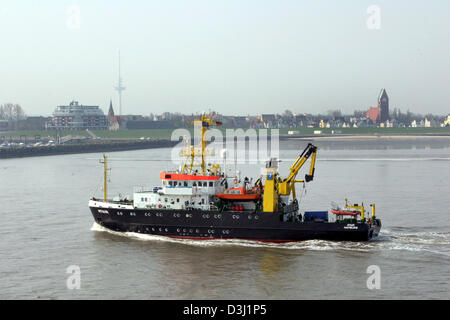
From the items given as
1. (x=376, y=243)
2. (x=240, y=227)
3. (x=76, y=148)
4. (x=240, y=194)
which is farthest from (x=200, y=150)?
(x=76, y=148)

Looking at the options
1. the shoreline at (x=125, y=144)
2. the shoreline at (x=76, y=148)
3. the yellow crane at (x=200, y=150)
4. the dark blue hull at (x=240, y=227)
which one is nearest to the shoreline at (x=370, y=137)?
the shoreline at (x=125, y=144)

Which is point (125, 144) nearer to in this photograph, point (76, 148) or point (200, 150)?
point (76, 148)

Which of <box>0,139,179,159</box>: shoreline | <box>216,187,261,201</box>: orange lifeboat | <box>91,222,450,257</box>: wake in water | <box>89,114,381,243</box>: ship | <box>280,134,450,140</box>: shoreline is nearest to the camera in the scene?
<box>91,222,450,257</box>: wake in water

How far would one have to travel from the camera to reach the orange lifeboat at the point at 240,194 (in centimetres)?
3297

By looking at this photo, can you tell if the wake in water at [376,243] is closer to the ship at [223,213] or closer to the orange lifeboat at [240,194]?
the ship at [223,213]

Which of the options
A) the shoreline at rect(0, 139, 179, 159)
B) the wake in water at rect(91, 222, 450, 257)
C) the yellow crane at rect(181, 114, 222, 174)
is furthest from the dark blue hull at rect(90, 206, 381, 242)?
the shoreline at rect(0, 139, 179, 159)

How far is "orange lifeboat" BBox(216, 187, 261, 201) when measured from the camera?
33.0 metres

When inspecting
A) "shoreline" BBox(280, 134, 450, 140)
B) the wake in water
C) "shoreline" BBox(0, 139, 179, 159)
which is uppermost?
"shoreline" BBox(280, 134, 450, 140)

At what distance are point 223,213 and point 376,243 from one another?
8.63m

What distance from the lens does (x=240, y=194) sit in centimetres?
3312

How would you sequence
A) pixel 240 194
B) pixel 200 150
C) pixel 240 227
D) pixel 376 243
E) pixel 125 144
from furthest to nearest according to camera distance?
pixel 125 144
pixel 200 150
pixel 240 194
pixel 240 227
pixel 376 243

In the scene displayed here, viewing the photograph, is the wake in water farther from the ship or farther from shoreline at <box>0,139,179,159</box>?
shoreline at <box>0,139,179,159</box>
